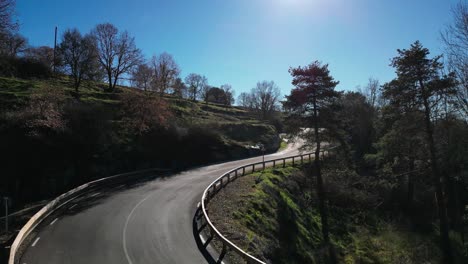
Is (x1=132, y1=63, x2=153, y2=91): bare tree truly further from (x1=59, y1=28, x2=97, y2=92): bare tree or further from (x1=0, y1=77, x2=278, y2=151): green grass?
(x1=59, y1=28, x2=97, y2=92): bare tree

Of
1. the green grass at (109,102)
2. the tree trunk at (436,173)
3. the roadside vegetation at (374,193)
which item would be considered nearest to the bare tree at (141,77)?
the green grass at (109,102)

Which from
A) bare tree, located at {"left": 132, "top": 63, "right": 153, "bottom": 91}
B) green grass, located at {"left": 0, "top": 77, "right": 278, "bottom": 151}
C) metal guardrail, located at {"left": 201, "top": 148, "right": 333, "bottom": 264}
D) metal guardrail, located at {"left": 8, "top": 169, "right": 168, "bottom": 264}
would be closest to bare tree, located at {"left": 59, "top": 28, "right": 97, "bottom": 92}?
green grass, located at {"left": 0, "top": 77, "right": 278, "bottom": 151}

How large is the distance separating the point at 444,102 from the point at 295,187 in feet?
46.1

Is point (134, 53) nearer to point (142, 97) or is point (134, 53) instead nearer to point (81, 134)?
point (142, 97)

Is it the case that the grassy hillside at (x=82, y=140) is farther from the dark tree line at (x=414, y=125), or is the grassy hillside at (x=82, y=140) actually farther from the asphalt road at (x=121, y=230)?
the dark tree line at (x=414, y=125)

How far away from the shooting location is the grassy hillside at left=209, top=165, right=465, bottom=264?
1666cm

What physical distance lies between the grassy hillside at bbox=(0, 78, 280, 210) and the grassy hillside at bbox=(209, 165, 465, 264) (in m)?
11.4

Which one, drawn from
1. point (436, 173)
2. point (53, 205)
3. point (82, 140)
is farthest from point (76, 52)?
point (436, 173)

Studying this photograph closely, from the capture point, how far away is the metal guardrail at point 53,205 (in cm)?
1168

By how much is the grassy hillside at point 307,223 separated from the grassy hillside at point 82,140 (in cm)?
1140

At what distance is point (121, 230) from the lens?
1444cm

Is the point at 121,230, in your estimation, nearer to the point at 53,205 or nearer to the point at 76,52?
the point at 53,205

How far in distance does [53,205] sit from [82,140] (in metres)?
10.6

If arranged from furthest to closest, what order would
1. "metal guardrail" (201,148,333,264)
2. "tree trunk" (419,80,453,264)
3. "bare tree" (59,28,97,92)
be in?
"bare tree" (59,28,97,92)
"tree trunk" (419,80,453,264)
"metal guardrail" (201,148,333,264)
